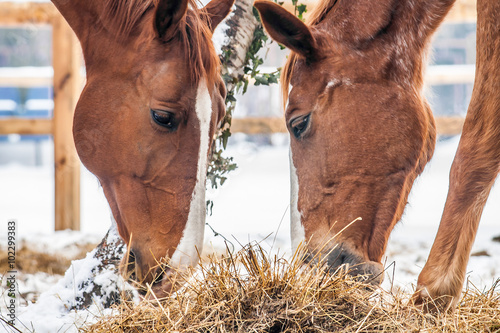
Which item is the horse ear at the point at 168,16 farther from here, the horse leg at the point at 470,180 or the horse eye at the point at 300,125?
the horse leg at the point at 470,180

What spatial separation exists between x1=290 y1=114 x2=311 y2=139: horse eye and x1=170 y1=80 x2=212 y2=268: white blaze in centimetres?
40

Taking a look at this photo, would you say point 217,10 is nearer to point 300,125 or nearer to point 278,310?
point 300,125

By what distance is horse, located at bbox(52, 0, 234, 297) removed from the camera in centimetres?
199

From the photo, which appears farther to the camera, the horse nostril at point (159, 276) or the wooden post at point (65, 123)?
the wooden post at point (65, 123)

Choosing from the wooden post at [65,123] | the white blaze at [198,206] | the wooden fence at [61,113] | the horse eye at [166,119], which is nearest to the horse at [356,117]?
the white blaze at [198,206]

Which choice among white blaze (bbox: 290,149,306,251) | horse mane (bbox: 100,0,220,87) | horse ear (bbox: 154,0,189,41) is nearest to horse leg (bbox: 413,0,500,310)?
white blaze (bbox: 290,149,306,251)

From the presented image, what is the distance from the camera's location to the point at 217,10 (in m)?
2.39

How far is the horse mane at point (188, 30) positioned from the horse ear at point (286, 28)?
27cm

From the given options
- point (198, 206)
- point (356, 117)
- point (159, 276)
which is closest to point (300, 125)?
point (356, 117)

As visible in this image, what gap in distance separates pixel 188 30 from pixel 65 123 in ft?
9.41

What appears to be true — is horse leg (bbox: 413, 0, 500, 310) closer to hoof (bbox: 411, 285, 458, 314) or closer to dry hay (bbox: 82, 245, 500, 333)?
hoof (bbox: 411, 285, 458, 314)

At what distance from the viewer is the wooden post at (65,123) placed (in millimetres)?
4566

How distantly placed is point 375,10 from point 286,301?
144 cm

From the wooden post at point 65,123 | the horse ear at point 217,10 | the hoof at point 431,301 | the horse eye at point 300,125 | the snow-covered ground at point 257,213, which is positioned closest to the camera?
the hoof at point 431,301
